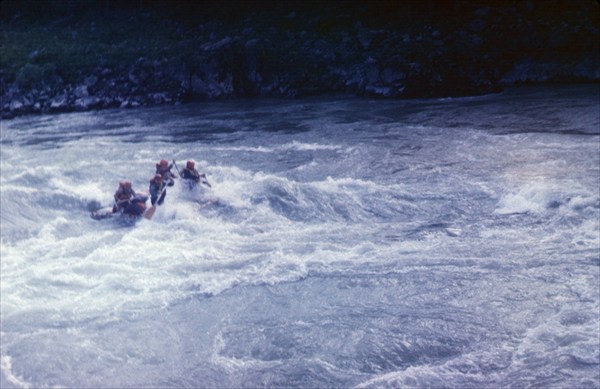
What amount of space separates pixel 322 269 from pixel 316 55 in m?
23.1

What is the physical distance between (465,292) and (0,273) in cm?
785

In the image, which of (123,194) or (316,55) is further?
(316,55)

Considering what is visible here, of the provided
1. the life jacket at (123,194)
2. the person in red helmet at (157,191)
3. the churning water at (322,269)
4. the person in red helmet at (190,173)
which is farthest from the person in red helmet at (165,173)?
the life jacket at (123,194)

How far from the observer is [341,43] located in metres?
31.4

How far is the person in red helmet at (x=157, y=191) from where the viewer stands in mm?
12547

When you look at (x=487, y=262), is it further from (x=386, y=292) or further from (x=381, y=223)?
(x=381, y=223)

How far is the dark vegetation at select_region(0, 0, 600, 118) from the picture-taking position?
1067 inches

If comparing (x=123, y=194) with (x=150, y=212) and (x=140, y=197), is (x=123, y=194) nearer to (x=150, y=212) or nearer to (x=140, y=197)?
(x=140, y=197)

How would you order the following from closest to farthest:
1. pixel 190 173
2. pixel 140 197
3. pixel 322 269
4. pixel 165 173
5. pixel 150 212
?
pixel 322 269, pixel 150 212, pixel 140 197, pixel 190 173, pixel 165 173

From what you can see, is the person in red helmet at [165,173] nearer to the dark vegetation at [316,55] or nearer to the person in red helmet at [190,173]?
the person in red helmet at [190,173]

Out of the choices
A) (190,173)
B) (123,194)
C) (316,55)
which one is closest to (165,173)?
(190,173)

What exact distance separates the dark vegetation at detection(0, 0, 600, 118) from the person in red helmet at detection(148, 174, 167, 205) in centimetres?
1572

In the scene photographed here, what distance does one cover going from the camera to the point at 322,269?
9.53 metres

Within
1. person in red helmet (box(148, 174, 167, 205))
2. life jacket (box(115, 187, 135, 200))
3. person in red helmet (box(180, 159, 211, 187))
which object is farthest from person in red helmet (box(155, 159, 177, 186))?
life jacket (box(115, 187, 135, 200))
